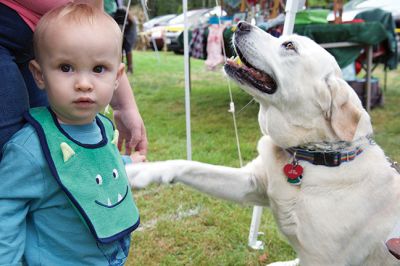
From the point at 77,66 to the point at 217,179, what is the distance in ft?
3.54

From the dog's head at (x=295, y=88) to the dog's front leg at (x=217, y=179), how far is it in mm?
244

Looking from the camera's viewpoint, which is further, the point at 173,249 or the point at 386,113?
the point at 386,113

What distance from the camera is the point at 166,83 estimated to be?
380 inches

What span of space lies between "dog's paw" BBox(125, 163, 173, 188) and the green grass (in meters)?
0.80

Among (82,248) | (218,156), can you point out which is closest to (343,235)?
(82,248)

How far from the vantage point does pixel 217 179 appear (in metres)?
2.16

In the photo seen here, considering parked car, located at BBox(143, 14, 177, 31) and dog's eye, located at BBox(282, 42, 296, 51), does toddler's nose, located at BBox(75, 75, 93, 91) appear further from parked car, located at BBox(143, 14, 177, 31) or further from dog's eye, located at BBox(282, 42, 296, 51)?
parked car, located at BBox(143, 14, 177, 31)

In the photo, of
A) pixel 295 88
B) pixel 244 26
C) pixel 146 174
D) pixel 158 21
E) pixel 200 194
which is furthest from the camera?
pixel 158 21

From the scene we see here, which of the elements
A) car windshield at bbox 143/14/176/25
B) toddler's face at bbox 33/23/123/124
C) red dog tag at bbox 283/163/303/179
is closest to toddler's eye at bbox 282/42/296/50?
red dog tag at bbox 283/163/303/179

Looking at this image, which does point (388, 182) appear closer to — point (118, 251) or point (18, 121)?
point (118, 251)

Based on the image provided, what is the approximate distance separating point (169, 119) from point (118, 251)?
4.78 m

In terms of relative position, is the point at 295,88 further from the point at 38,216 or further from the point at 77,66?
the point at 38,216

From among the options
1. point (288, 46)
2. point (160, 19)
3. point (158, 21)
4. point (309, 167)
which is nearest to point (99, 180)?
point (309, 167)

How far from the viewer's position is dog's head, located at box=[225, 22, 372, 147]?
1996 mm
